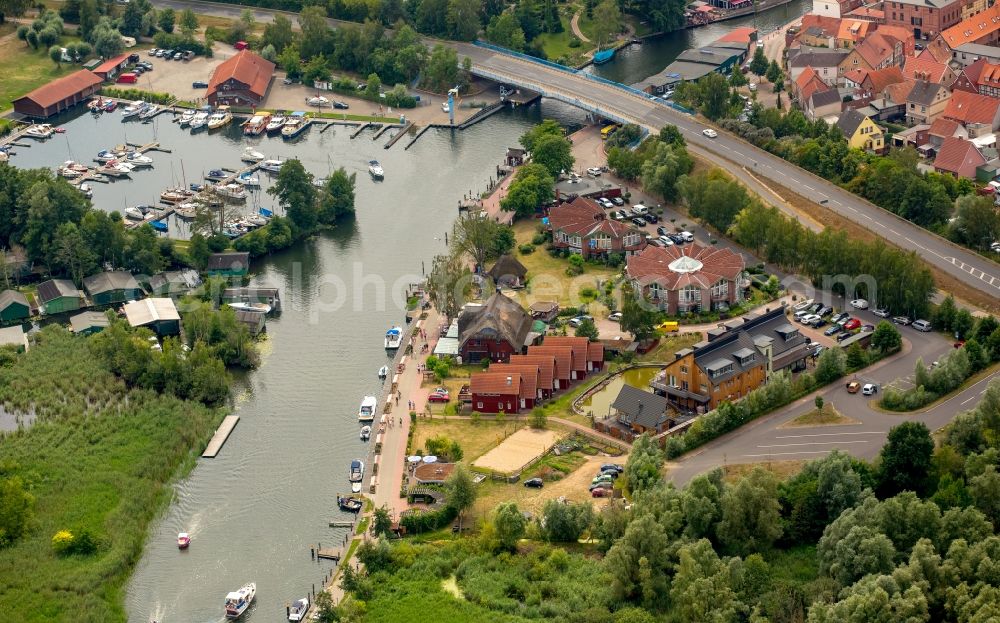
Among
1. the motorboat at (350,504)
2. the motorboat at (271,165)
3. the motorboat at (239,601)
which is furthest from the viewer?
the motorboat at (271,165)

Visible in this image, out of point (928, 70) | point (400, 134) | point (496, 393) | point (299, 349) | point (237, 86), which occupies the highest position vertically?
point (237, 86)

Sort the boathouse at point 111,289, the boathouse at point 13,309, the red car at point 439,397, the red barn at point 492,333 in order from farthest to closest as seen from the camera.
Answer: the boathouse at point 111,289 < the boathouse at point 13,309 < the red barn at point 492,333 < the red car at point 439,397

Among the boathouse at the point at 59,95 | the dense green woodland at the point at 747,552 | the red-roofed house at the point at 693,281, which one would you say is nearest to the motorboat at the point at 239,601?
the dense green woodland at the point at 747,552

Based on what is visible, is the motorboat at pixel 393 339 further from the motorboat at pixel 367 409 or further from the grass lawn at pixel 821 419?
the grass lawn at pixel 821 419

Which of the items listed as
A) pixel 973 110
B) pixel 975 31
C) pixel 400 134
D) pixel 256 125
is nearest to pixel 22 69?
pixel 256 125

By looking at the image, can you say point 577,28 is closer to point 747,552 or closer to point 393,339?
point 393,339

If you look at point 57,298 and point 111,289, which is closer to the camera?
point 57,298

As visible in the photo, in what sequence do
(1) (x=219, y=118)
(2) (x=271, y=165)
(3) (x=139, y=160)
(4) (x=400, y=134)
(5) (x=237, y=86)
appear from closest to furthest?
(2) (x=271, y=165) → (3) (x=139, y=160) → (4) (x=400, y=134) → (1) (x=219, y=118) → (5) (x=237, y=86)

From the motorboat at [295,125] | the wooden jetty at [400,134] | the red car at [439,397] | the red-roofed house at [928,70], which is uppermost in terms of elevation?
the red-roofed house at [928,70]
